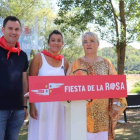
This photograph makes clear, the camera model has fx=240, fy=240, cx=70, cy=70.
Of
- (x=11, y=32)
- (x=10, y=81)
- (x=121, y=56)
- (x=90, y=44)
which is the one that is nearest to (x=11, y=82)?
(x=10, y=81)

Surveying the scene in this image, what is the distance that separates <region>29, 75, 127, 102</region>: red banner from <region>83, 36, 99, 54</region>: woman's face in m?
0.60

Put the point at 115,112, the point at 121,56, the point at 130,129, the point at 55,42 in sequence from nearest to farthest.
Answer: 1. the point at 115,112
2. the point at 55,42
3. the point at 130,129
4. the point at 121,56

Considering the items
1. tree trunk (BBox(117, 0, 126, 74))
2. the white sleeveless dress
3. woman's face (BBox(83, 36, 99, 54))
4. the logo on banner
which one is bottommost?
the white sleeveless dress

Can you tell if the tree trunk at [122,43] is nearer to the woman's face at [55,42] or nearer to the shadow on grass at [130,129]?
the shadow on grass at [130,129]

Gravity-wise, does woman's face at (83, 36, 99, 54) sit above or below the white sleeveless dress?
above

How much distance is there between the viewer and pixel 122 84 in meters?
2.06

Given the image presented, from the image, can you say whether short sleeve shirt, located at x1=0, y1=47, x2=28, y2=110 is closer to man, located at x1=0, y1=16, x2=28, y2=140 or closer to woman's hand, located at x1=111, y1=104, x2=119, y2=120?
man, located at x1=0, y1=16, x2=28, y2=140

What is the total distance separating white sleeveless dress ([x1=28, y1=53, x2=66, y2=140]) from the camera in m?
2.79

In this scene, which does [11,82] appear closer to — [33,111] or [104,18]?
[33,111]

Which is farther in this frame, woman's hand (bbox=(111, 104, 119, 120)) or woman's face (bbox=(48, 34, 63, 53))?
woman's face (bbox=(48, 34, 63, 53))

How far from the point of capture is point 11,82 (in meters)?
2.40

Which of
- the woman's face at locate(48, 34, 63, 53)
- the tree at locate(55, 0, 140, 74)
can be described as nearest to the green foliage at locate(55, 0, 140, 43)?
the tree at locate(55, 0, 140, 74)

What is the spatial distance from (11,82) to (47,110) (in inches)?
24.0

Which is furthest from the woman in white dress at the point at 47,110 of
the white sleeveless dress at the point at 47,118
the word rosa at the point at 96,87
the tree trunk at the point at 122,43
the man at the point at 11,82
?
the tree trunk at the point at 122,43
